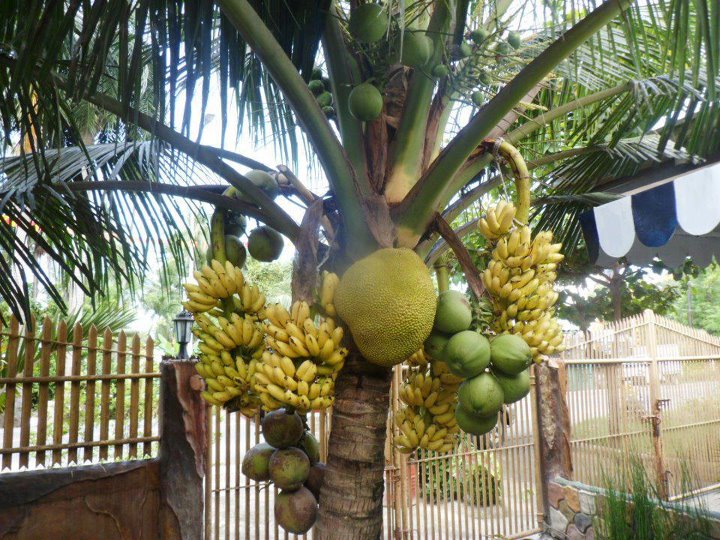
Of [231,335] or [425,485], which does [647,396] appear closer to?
[425,485]

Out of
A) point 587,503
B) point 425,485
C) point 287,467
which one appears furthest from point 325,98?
point 587,503

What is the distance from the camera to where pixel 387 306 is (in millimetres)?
1715

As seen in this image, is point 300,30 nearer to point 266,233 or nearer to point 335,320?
point 266,233

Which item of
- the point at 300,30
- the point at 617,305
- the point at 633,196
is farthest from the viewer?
the point at 617,305

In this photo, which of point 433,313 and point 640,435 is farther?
point 640,435

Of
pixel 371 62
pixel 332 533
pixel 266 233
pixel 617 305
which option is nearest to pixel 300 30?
pixel 371 62

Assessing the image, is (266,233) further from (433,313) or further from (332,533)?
(332,533)

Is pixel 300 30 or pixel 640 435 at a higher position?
pixel 300 30

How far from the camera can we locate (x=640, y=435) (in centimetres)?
695

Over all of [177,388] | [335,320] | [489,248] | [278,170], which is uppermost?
[278,170]

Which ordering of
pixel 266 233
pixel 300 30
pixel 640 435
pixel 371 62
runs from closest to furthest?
pixel 300 30
pixel 371 62
pixel 266 233
pixel 640 435

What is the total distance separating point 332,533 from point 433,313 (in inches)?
30.7

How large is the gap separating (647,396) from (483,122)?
21.2ft

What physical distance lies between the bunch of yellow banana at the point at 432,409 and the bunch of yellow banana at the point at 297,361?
0.53 m
